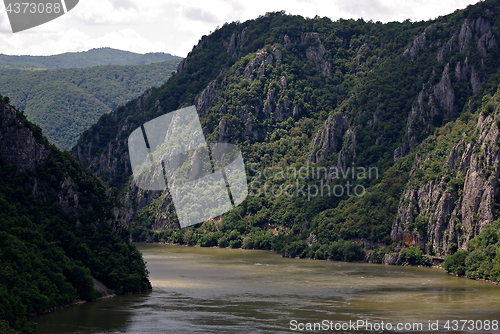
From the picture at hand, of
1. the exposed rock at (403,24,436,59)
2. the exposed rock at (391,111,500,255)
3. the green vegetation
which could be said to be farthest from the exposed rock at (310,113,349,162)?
the green vegetation

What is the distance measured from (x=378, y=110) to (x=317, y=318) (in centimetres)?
10385

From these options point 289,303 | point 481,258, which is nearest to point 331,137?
point 481,258

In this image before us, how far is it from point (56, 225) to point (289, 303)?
2727cm

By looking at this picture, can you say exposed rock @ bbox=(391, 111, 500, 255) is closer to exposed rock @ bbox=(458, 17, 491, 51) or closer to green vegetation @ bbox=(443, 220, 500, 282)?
green vegetation @ bbox=(443, 220, 500, 282)

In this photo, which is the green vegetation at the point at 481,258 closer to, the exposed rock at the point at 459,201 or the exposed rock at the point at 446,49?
the exposed rock at the point at 459,201

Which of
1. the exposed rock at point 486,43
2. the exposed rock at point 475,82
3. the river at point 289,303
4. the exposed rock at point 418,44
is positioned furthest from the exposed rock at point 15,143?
the exposed rock at point 418,44

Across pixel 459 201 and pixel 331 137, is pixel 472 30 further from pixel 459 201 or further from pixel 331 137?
pixel 459 201

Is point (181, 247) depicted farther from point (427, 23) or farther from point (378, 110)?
point (427, 23)

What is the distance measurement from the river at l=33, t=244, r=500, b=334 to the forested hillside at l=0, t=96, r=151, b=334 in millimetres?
2817

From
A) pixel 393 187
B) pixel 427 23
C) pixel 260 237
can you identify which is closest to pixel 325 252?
pixel 393 187

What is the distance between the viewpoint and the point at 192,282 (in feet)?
315

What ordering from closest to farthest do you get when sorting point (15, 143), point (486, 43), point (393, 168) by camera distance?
point (15, 143) → point (393, 168) → point (486, 43)

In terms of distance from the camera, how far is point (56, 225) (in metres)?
79.2

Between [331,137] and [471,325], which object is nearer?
[471,325]
